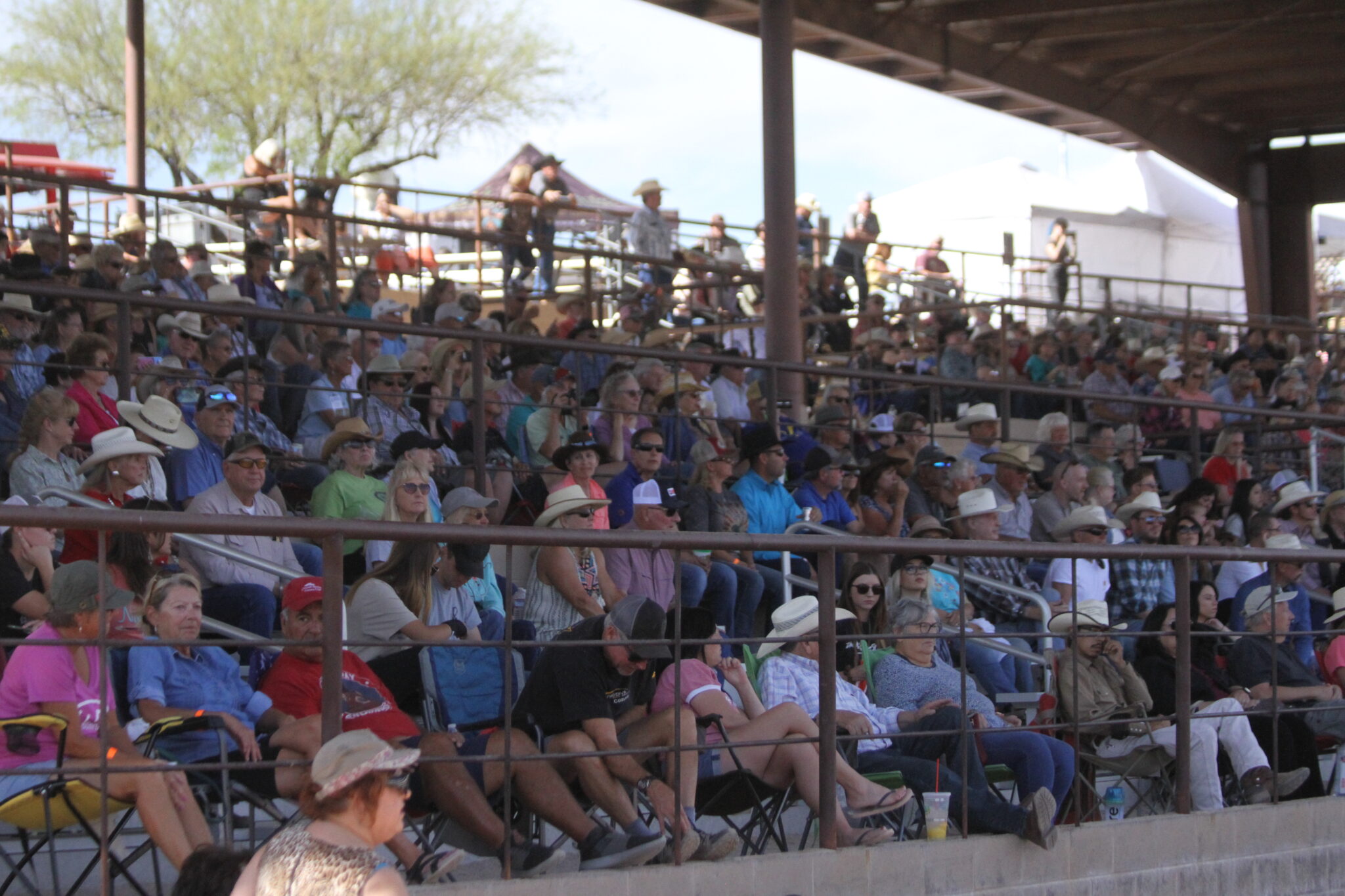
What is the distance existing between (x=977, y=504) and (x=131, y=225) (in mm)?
7999

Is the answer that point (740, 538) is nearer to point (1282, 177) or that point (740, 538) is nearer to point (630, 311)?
point (630, 311)

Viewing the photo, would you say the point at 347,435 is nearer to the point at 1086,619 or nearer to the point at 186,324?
the point at 186,324

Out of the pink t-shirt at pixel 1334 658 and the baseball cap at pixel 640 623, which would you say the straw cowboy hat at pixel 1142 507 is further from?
the baseball cap at pixel 640 623

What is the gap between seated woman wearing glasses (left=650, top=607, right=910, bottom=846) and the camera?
5684 millimetres

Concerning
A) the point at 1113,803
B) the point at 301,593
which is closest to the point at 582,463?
the point at 1113,803

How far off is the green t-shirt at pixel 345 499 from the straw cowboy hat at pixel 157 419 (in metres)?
0.67

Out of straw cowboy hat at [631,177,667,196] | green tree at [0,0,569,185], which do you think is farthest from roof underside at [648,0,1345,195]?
green tree at [0,0,569,185]

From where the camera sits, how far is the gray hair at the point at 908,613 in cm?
715

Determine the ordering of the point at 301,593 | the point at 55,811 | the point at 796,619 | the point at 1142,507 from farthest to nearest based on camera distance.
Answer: the point at 1142,507 < the point at 796,619 < the point at 301,593 < the point at 55,811

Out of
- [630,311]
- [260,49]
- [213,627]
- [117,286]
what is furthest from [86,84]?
[213,627]

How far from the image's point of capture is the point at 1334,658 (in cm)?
838

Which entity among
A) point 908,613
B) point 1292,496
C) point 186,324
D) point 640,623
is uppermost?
point 186,324

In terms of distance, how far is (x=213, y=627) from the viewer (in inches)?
241

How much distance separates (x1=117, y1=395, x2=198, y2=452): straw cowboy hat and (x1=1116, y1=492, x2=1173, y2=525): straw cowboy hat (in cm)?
596
